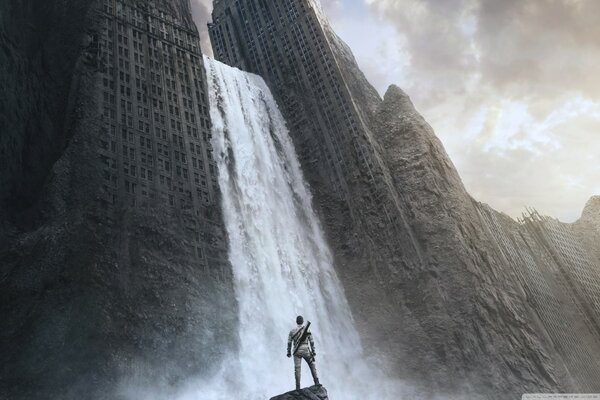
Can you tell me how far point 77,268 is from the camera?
1652cm

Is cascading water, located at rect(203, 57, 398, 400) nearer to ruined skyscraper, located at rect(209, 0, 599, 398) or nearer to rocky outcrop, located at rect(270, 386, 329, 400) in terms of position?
ruined skyscraper, located at rect(209, 0, 599, 398)

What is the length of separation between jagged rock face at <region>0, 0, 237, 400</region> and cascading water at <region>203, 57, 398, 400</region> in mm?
1774

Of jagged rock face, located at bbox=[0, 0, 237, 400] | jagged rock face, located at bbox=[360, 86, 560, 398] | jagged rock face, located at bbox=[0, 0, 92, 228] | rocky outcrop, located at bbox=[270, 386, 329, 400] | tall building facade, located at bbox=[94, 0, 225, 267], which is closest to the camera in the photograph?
rocky outcrop, located at bbox=[270, 386, 329, 400]

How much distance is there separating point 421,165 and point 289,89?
36.8 ft

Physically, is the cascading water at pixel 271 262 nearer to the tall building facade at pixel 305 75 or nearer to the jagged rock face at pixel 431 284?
the jagged rock face at pixel 431 284

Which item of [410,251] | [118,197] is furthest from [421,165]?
[118,197]

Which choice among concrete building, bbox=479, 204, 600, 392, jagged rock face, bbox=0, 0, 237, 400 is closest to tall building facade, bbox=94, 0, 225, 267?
jagged rock face, bbox=0, 0, 237, 400

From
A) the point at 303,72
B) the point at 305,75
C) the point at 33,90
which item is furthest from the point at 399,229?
the point at 33,90

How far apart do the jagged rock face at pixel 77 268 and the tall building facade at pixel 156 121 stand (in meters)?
0.55

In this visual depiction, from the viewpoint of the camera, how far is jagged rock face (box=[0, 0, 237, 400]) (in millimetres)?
15016

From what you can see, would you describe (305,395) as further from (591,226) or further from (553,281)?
(591,226)

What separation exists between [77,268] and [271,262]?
9299 millimetres

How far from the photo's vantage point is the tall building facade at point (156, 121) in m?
20.0

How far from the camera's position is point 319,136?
3167 cm
